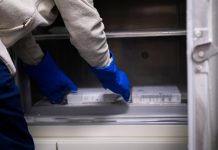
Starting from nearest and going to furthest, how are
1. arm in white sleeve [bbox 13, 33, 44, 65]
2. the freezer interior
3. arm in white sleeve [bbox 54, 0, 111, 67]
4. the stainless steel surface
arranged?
1. arm in white sleeve [bbox 54, 0, 111, 67]
2. arm in white sleeve [bbox 13, 33, 44, 65]
3. the stainless steel surface
4. the freezer interior

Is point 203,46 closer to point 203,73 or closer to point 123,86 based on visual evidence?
point 203,73

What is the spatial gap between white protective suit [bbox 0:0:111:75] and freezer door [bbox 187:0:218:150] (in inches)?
13.6

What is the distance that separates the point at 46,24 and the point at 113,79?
38 centimetres

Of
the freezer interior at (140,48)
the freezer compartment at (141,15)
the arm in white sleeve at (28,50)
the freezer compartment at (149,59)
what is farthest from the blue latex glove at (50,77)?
the freezer compartment at (141,15)

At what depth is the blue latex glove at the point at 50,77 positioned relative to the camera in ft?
4.01

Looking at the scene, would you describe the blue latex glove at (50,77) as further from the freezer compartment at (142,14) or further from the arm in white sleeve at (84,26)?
the freezer compartment at (142,14)

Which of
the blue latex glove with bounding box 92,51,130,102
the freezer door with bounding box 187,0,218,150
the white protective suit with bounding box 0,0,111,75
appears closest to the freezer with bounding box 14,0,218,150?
the freezer door with bounding box 187,0,218,150

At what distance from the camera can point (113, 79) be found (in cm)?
119

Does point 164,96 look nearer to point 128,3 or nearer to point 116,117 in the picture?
point 116,117

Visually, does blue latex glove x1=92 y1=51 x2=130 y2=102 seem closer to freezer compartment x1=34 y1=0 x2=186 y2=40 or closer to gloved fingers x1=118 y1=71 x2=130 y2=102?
gloved fingers x1=118 y1=71 x2=130 y2=102

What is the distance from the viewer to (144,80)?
167 centimetres

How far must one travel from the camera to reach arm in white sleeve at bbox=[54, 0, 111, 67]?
0.98 m

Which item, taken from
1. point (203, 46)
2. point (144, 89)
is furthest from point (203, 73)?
point (144, 89)

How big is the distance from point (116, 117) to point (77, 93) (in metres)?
0.28
